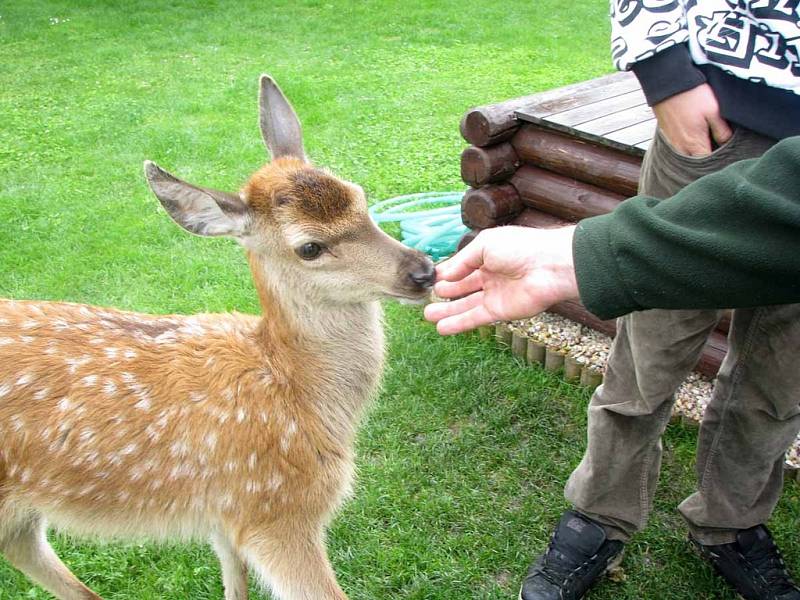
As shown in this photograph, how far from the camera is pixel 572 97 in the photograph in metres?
4.83

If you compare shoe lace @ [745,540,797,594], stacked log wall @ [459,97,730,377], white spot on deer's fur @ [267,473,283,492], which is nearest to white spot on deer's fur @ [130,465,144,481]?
white spot on deer's fur @ [267,473,283,492]

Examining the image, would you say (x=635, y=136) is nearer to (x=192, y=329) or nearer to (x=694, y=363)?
(x=694, y=363)

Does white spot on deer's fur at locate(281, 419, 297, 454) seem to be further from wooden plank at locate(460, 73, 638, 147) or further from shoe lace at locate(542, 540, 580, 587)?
wooden plank at locate(460, 73, 638, 147)

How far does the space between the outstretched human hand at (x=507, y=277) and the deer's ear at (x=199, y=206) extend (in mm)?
780

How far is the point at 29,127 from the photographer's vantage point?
8.07 meters

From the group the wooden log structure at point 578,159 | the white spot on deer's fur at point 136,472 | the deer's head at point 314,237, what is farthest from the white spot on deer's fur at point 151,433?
the wooden log structure at point 578,159

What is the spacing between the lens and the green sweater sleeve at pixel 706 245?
1.65 m

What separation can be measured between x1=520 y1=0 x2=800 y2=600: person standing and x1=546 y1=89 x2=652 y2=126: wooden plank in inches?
68.0

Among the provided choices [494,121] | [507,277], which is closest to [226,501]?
[507,277]

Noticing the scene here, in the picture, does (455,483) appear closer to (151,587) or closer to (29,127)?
(151,587)

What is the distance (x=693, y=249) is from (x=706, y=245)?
0.03 metres

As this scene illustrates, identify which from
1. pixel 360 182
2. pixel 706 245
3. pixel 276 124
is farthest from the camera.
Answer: pixel 360 182

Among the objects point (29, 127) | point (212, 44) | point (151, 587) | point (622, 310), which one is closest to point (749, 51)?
point (622, 310)

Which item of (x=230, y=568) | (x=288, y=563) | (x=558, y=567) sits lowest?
(x=558, y=567)
